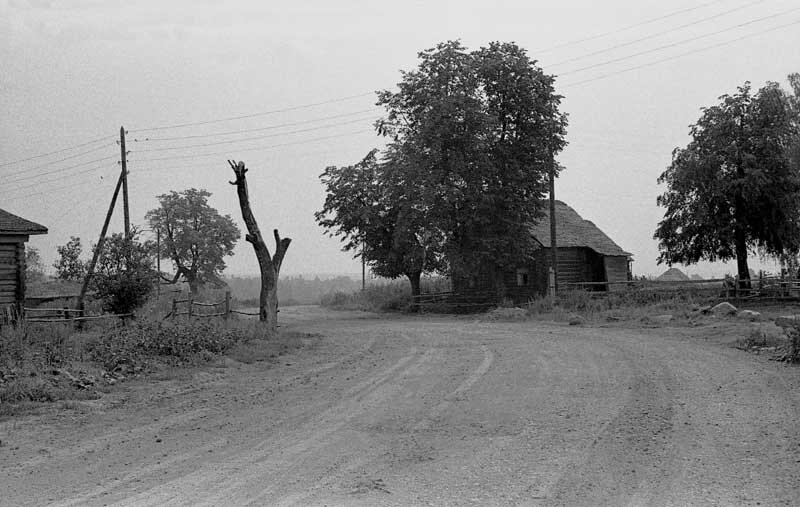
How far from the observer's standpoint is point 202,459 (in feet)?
27.5

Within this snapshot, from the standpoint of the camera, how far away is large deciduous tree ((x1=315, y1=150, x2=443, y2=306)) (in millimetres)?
41031

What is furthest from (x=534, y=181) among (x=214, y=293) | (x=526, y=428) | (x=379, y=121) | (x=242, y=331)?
(x=526, y=428)

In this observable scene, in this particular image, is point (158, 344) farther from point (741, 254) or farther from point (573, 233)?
point (573, 233)

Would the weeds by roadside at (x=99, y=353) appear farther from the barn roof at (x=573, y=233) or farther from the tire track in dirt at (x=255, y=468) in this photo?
the barn roof at (x=573, y=233)

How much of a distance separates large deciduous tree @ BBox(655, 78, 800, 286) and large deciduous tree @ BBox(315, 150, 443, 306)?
13020mm

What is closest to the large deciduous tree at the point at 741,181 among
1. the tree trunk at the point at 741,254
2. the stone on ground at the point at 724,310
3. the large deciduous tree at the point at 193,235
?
the tree trunk at the point at 741,254

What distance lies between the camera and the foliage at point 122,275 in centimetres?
2286

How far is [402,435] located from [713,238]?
33159mm

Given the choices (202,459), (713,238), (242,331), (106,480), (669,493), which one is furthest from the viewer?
(713,238)

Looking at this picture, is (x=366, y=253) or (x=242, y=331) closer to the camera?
(x=242, y=331)

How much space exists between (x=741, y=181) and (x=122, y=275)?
27997 mm

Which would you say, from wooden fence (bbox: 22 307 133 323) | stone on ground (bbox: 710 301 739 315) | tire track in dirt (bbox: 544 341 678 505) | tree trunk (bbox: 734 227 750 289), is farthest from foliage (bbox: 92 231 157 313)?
tree trunk (bbox: 734 227 750 289)

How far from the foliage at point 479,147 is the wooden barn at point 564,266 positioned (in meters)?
3.82

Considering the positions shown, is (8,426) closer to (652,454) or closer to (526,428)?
(526,428)
